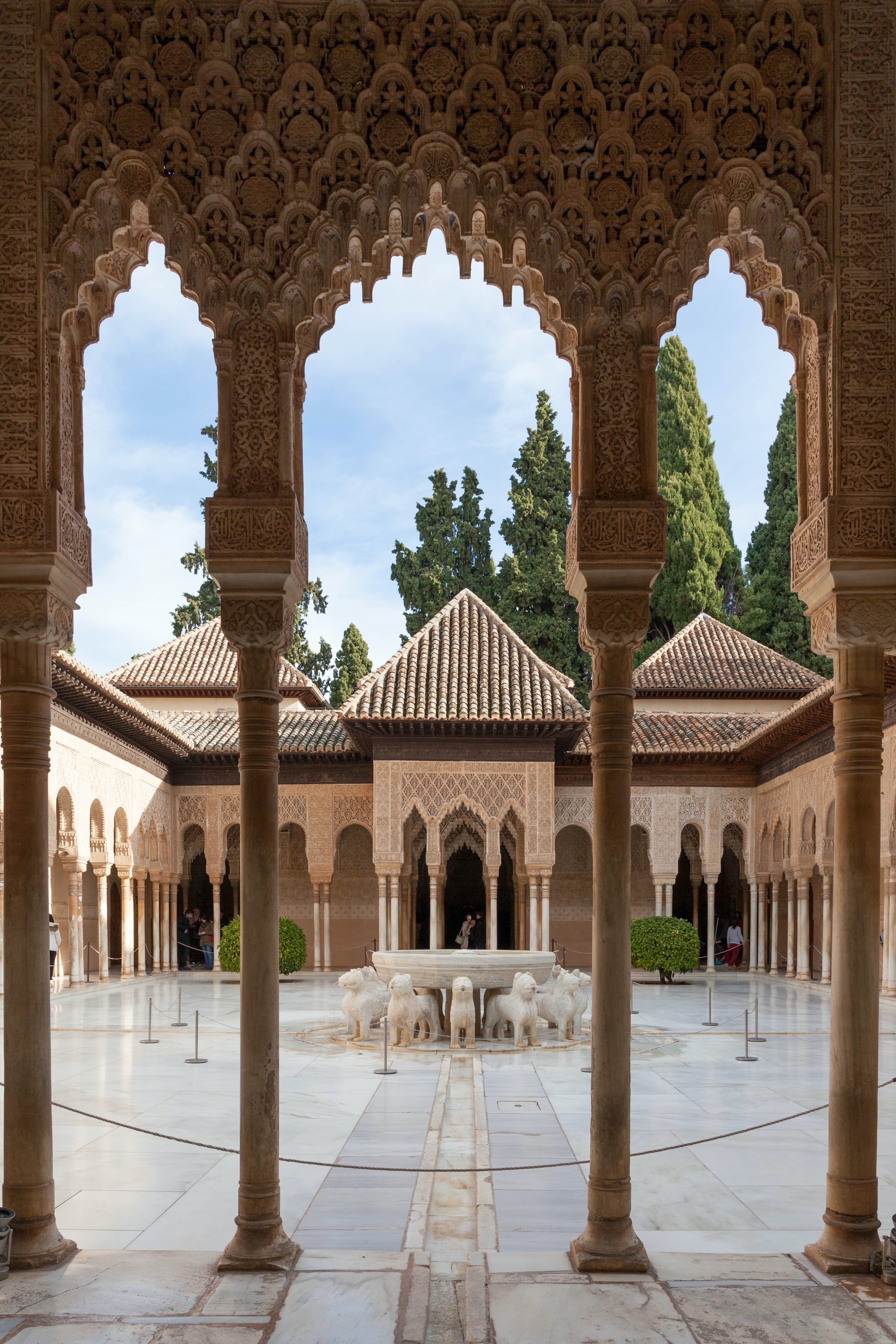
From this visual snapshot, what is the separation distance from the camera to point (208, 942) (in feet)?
96.6

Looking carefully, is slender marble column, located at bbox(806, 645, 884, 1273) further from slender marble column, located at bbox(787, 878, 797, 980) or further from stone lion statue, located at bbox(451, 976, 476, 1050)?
slender marble column, located at bbox(787, 878, 797, 980)

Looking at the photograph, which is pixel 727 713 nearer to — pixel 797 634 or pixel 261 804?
pixel 797 634

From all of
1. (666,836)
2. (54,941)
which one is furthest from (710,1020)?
(666,836)

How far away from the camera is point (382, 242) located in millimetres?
5684

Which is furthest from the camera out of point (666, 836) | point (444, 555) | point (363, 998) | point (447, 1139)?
point (444, 555)

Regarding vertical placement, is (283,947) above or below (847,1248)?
below

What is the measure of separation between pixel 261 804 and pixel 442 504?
3475 centimetres

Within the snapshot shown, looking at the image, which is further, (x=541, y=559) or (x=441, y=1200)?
(x=541, y=559)

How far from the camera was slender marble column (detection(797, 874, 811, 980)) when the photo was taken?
77.9ft

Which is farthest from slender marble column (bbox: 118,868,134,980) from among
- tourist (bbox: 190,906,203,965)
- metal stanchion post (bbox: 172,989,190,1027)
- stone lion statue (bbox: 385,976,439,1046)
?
stone lion statue (bbox: 385,976,439,1046)

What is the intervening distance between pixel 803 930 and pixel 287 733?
11527 millimetres

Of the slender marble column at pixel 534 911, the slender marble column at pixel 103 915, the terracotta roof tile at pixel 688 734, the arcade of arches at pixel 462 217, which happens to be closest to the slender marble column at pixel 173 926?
the slender marble column at pixel 103 915

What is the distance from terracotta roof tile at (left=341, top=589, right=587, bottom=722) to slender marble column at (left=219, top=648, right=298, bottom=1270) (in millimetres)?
17922

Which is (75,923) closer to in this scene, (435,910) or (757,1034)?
(435,910)
